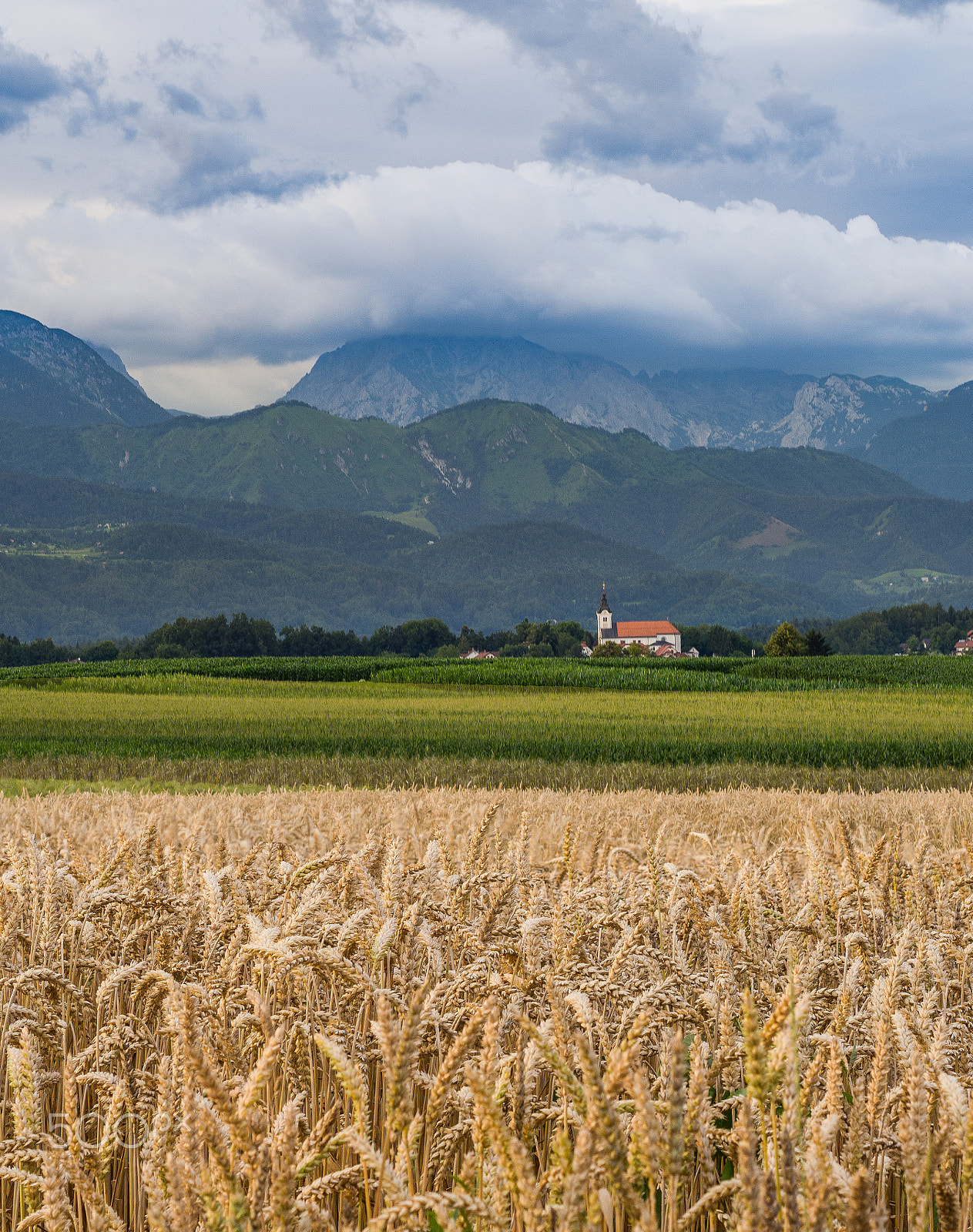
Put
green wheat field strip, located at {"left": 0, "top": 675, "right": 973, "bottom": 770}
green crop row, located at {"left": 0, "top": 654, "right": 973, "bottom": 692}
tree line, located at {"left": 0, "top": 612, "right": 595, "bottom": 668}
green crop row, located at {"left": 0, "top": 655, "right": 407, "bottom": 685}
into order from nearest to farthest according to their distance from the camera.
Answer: green wheat field strip, located at {"left": 0, "top": 675, "right": 973, "bottom": 770}
green crop row, located at {"left": 0, "top": 654, "right": 973, "bottom": 692}
green crop row, located at {"left": 0, "top": 655, "right": 407, "bottom": 685}
tree line, located at {"left": 0, "top": 612, "right": 595, "bottom": 668}

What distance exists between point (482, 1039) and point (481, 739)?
2646cm

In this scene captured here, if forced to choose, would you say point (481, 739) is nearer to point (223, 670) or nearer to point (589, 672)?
point (589, 672)

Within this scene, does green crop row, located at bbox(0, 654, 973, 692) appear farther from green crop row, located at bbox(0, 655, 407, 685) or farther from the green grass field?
the green grass field

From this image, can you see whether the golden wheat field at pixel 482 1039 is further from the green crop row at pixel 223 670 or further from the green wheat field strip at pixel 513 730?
the green crop row at pixel 223 670

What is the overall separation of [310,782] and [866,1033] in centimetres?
1661

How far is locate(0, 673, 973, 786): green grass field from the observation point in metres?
21.2

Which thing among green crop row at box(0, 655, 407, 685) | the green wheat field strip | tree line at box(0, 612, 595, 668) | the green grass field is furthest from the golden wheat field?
tree line at box(0, 612, 595, 668)

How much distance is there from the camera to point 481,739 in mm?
28375

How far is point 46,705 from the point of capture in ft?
129

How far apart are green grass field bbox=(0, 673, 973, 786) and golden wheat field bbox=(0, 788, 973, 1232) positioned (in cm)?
1364

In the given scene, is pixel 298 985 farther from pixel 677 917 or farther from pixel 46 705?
pixel 46 705

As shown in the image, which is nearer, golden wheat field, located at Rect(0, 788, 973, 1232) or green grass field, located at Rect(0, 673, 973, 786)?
golden wheat field, located at Rect(0, 788, 973, 1232)

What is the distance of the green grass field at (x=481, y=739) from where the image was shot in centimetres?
2119

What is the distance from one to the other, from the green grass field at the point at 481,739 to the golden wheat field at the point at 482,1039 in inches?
537
